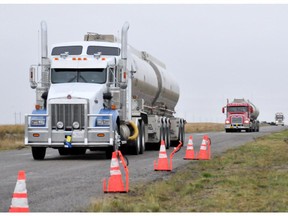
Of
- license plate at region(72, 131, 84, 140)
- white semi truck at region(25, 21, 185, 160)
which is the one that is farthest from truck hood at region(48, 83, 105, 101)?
license plate at region(72, 131, 84, 140)

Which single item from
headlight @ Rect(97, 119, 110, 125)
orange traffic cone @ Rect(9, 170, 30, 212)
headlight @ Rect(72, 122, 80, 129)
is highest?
headlight @ Rect(97, 119, 110, 125)

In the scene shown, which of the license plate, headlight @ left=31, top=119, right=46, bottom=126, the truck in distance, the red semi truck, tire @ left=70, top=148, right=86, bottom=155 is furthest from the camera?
the truck in distance

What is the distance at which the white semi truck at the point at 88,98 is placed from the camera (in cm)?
2047

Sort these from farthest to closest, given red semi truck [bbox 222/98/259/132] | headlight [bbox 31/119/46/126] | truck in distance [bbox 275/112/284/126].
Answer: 1. truck in distance [bbox 275/112/284/126]
2. red semi truck [bbox 222/98/259/132]
3. headlight [bbox 31/119/46/126]

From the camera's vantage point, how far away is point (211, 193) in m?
11.4

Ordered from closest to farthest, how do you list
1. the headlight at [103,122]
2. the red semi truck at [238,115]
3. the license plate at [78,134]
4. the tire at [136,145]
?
the license plate at [78,134], the headlight at [103,122], the tire at [136,145], the red semi truck at [238,115]

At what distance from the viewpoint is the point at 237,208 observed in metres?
9.42

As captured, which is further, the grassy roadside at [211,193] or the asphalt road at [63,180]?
the asphalt road at [63,180]

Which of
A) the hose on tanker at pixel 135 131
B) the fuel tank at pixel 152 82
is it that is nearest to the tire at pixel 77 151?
the hose on tanker at pixel 135 131

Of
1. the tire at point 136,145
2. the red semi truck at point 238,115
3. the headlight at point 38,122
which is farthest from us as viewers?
the red semi truck at point 238,115

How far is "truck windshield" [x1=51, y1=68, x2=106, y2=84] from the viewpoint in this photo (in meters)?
21.6

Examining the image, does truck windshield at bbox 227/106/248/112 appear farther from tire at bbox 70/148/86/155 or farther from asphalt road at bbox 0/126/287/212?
asphalt road at bbox 0/126/287/212

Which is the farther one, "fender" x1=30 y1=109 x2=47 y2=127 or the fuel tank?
the fuel tank

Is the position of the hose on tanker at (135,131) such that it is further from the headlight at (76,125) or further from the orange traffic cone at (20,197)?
the orange traffic cone at (20,197)
